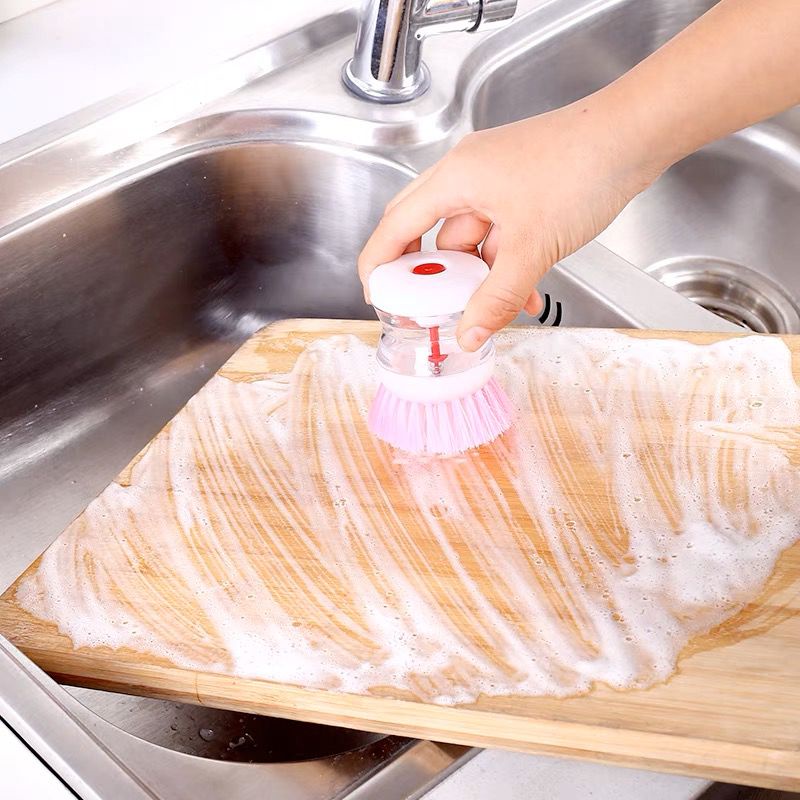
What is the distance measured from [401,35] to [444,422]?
1.26 feet

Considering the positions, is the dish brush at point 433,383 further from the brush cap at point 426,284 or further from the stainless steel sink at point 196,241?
the stainless steel sink at point 196,241

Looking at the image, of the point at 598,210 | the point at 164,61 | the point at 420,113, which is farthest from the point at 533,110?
the point at 598,210

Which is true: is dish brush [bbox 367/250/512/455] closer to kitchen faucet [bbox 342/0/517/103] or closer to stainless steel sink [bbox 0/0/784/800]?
stainless steel sink [bbox 0/0/784/800]

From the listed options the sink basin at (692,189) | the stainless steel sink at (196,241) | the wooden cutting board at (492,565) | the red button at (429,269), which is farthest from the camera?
the sink basin at (692,189)

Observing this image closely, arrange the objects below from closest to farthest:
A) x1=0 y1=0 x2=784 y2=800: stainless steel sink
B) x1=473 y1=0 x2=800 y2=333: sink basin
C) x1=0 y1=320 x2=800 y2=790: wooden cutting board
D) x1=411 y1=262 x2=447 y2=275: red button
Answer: x1=0 y1=320 x2=800 y2=790: wooden cutting board < x1=411 y1=262 x2=447 y2=275: red button < x1=0 y1=0 x2=784 y2=800: stainless steel sink < x1=473 y1=0 x2=800 y2=333: sink basin

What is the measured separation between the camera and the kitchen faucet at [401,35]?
83 centimetres

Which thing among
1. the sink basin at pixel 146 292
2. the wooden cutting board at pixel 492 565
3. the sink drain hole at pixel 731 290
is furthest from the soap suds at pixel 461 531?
the sink drain hole at pixel 731 290

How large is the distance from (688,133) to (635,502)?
8.8 inches

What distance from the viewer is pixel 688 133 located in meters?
0.59

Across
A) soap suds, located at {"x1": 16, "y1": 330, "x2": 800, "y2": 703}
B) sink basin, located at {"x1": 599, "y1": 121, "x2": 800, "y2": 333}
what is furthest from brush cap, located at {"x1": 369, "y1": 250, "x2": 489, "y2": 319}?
sink basin, located at {"x1": 599, "y1": 121, "x2": 800, "y2": 333}

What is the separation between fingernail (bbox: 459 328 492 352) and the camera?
61 centimetres

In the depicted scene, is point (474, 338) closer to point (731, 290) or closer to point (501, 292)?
point (501, 292)

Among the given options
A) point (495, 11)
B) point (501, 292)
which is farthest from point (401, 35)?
point (501, 292)

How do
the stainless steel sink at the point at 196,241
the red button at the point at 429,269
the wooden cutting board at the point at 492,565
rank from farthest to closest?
the stainless steel sink at the point at 196,241 < the red button at the point at 429,269 < the wooden cutting board at the point at 492,565
